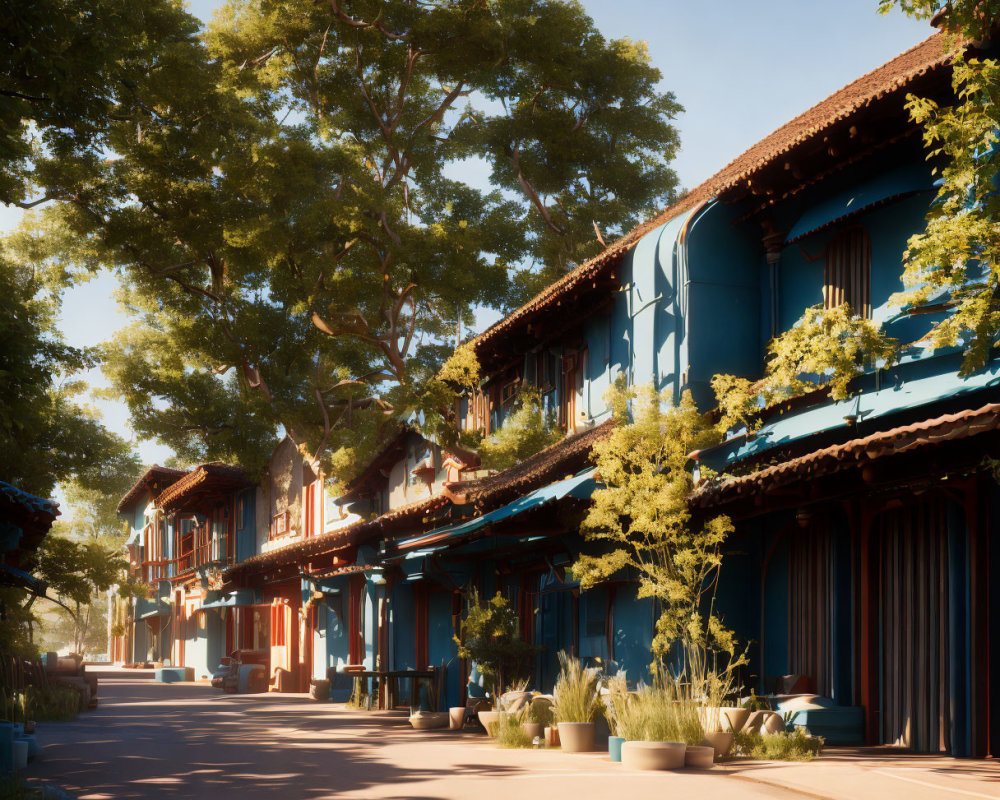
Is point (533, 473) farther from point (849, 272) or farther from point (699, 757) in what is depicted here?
point (699, 757)

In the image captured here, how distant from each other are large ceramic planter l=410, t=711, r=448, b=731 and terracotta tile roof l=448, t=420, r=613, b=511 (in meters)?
3.36

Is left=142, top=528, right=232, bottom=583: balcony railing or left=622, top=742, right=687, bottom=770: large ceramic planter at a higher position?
left=142, top=528, right=232, bottom=583: balcony railing

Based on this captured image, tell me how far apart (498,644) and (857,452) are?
7551mm

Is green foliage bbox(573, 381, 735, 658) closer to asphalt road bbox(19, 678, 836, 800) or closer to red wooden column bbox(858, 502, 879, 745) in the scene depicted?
red wooden column bbox(858, 502, 879, 745)

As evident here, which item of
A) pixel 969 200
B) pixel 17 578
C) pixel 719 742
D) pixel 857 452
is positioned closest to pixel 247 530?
pixel 17 578

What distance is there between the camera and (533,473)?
55.7ft

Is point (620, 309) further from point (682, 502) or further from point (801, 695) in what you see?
point (801, 695)

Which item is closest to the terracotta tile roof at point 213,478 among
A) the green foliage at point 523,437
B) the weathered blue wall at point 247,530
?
the weathered blue wall at point 247,530

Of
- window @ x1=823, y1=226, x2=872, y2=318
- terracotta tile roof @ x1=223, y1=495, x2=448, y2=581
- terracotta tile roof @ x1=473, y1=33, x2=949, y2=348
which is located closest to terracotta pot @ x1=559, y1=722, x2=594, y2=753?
window @ x1=823, y1=226, x2=872, y2=318

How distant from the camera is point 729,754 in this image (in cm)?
1138

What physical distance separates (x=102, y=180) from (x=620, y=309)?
1252 cm

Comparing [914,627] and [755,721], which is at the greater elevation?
[914,627]

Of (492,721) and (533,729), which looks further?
(492,721)

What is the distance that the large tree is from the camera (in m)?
26.0
